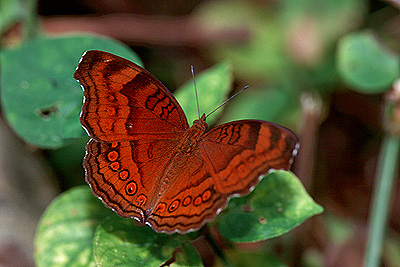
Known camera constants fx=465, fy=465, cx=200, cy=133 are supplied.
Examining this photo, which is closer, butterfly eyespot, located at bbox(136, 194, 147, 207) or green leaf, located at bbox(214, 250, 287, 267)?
butterfly eyespot, located at bbox(136, 194, 147, 207)

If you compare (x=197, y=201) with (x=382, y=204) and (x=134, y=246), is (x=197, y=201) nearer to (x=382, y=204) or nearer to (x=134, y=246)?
(x=134, y=246)

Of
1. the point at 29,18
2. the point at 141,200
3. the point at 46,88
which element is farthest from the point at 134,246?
the point at 29,18

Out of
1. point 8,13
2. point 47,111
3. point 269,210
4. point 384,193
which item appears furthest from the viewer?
point 8,13

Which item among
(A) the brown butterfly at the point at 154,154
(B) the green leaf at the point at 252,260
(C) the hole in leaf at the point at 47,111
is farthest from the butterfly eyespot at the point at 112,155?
(B) the green leaf at the point at 252,260

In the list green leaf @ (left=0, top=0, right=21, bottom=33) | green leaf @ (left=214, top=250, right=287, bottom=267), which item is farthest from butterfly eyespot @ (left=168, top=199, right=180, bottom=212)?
green leaf @ (left=0, top=0, right=21, bottom=33)

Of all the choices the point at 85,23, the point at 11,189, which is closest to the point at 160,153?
the point at 11,189

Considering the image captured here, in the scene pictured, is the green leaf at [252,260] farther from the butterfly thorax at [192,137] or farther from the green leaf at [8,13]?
the green leaf at [8,13]

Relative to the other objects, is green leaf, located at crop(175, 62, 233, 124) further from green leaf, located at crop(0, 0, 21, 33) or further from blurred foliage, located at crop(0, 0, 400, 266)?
green leaf, located at crop(0, 0, 21, 33)
